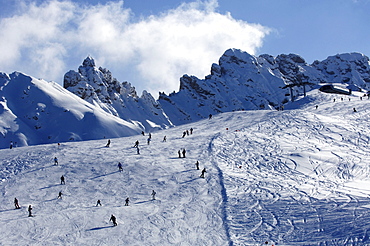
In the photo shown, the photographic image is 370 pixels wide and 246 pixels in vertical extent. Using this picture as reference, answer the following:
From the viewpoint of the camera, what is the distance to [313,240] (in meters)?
22.6

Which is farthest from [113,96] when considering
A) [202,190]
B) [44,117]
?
[202,190]

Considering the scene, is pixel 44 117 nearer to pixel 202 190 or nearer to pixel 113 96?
pixel 113 96

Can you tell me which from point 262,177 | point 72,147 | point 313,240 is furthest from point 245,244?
point 72,147

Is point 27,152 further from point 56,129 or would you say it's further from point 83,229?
point 56,129

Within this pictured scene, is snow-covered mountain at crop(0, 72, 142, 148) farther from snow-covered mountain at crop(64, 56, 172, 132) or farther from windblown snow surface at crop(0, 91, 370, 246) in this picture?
windblown snow surface at crop(0, 91, 370, 246)

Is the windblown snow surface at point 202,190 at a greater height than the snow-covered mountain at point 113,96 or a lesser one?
lesser

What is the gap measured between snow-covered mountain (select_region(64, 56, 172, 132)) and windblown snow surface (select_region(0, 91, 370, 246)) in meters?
98.4

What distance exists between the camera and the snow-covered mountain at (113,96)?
145000mm

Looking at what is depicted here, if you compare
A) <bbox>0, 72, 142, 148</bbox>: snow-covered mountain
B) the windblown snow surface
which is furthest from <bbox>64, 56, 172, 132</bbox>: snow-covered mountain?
the windblown snow surface

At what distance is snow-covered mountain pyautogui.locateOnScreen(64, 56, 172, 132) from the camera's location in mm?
145000

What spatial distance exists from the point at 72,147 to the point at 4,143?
58.5m

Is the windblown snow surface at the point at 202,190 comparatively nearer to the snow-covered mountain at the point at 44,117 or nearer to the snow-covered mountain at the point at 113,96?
the snow-covered mountain at the point at 44,117

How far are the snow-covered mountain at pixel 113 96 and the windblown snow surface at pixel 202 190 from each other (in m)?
98.4

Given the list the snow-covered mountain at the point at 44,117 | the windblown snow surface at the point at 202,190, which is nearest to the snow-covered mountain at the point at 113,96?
the snow-covered mountain at the point at 44,117
